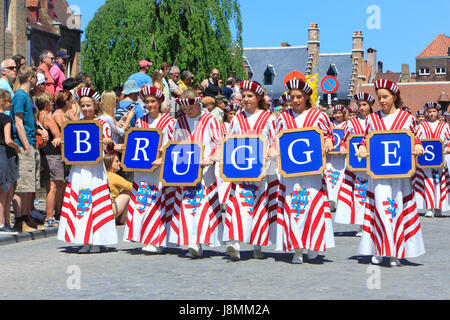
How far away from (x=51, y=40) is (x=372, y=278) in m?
51.2

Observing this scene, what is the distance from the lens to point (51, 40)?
5681 cm

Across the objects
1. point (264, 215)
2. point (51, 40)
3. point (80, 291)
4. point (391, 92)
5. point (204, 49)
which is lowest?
point (80, 291)

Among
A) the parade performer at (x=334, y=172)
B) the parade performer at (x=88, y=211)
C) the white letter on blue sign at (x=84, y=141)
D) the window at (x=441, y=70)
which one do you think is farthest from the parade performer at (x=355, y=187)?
Answer: the window at (x=441, y=70)

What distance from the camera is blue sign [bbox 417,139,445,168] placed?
1734 centimetres

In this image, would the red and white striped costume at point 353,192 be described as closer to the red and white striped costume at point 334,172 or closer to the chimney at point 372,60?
the red and white striped costume at point 334,172

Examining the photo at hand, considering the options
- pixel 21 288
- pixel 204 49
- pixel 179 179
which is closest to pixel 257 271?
pixel 179 179


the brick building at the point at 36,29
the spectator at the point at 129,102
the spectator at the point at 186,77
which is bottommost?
the spectator at the point at 129,102

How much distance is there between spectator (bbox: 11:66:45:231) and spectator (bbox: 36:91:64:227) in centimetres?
33

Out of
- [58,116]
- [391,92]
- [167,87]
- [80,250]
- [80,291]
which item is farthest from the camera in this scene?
[167,87]

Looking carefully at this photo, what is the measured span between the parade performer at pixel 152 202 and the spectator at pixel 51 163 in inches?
123

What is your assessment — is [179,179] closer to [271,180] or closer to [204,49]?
[271,180]

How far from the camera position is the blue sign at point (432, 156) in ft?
56.9

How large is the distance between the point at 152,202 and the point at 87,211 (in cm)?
85

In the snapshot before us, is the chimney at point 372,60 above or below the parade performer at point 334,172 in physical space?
above
